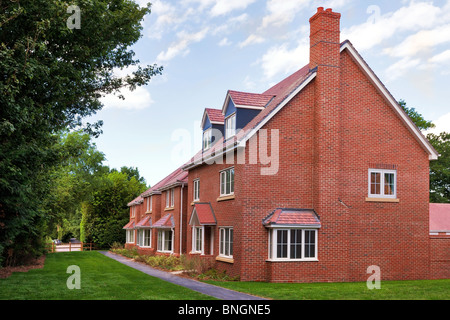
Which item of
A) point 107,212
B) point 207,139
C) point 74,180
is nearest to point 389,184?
point 207,139

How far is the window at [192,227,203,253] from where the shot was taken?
26.8 metres

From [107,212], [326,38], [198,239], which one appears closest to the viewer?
[326,38]

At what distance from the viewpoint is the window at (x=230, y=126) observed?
2454 cm

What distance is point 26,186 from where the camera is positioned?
14812 mm

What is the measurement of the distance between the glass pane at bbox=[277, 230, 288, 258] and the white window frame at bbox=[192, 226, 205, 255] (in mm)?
6254

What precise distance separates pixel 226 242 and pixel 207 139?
8551 mm

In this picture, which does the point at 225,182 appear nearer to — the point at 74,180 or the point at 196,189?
the point at 196,189

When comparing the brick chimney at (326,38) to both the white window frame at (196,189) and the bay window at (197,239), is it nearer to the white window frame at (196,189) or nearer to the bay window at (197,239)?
the white window frame at (196,189)

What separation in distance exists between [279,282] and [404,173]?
8.39m

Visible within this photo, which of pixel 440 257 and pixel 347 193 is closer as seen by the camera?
pixel 347 193

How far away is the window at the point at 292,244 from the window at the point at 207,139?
997cm

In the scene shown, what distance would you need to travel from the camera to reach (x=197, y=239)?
27.5 meters

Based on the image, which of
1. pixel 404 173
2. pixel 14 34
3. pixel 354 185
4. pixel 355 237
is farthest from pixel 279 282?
pixel 14 34
